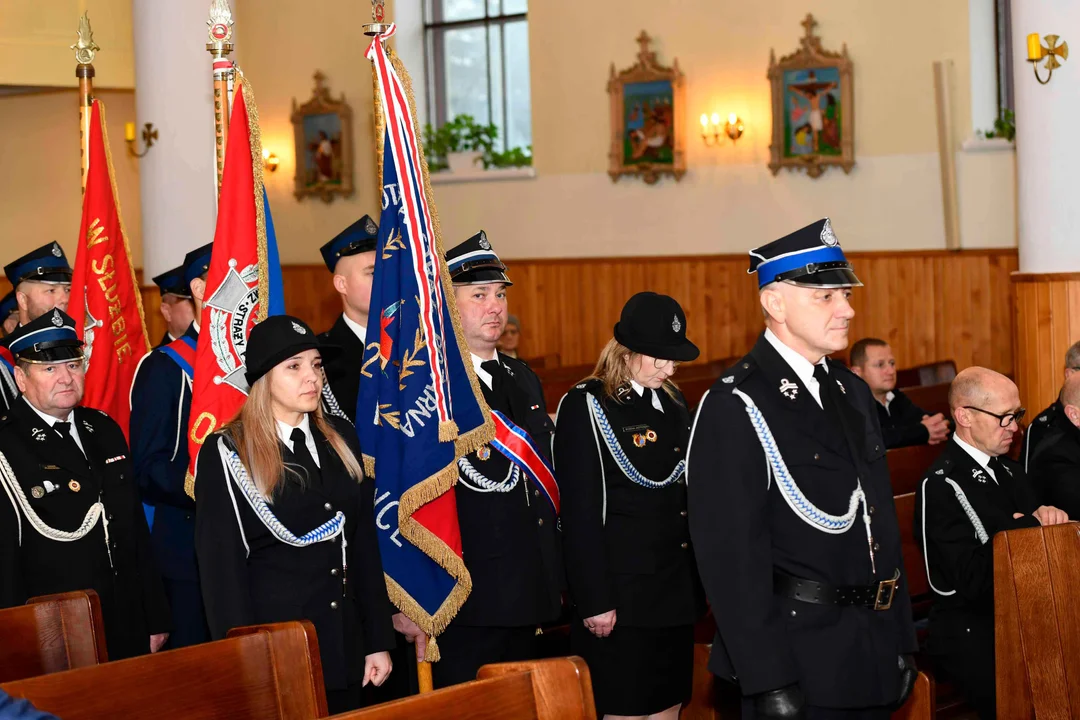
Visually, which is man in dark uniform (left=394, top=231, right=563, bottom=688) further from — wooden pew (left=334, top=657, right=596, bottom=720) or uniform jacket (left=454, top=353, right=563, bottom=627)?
wooden pew (left=334, top=657, right=596, bottom=720)

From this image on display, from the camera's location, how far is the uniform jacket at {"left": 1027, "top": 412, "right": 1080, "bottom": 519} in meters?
4.29

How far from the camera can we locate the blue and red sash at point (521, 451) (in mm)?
3643

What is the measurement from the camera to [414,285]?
11.9 ft

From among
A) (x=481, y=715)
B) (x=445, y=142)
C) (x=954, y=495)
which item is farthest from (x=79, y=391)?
(x=445, y=142)

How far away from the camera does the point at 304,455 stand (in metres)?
3.17

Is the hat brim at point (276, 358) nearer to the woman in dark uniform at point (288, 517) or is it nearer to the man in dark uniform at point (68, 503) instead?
the woman in dark uniform at point (288, 517)

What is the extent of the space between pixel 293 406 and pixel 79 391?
Answer: 97 cm

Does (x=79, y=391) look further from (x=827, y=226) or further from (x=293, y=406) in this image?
(x=827, y=226)

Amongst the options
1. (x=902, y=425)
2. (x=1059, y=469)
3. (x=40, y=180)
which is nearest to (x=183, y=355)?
(x=1059, y=469)

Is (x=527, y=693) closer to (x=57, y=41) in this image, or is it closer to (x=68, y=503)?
(x=68, y=503)

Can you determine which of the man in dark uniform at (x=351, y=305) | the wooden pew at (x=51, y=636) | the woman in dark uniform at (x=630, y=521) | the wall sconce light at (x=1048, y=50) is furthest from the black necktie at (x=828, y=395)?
the wall sconce light at (x=1048, y=50)

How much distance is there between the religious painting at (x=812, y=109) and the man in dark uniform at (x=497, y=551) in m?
7.19

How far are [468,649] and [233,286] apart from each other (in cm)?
134

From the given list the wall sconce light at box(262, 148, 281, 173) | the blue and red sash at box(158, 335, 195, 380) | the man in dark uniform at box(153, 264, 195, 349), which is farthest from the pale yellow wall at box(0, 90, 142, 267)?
the blue and red sash at box(158, 335, 195, 380)
